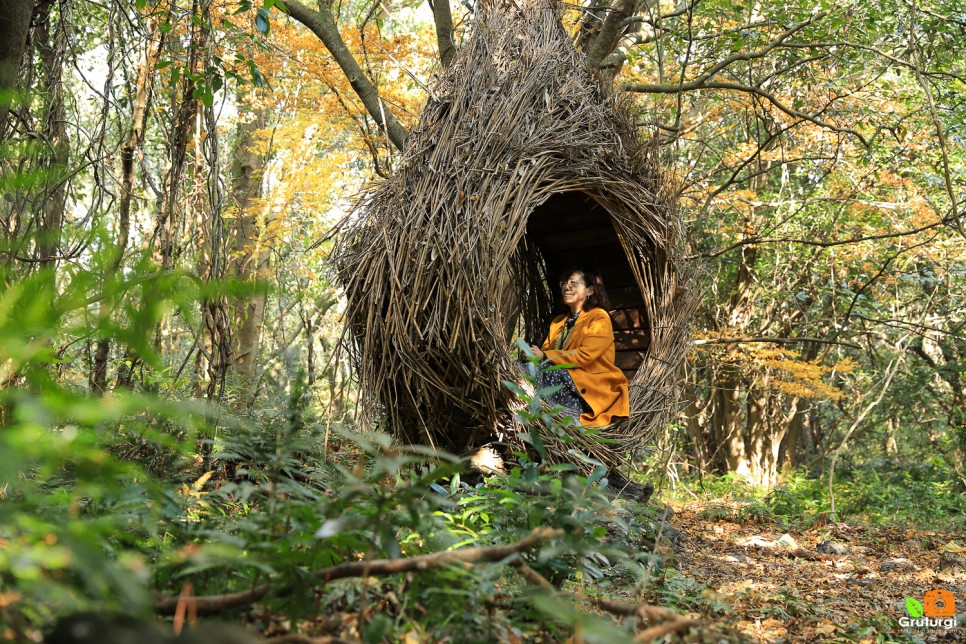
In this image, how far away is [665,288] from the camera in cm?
463

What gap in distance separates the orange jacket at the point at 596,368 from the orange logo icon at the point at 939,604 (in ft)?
5.46

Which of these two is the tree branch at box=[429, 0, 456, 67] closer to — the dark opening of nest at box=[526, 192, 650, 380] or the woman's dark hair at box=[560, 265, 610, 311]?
the dark opening of nest at box=[526, 192, 650, 380]

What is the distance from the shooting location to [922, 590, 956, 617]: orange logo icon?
123 inches

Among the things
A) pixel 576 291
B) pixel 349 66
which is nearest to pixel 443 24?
pixel 349 66

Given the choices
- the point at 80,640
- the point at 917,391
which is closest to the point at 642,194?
the point at 80,640

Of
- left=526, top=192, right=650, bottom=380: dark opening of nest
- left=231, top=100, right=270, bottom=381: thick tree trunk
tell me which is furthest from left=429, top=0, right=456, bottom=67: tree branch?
left=231, top=100, right=270, bottom=381: thick tree trunk

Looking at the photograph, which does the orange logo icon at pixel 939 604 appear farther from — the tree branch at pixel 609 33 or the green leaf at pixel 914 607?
the tree branch at pixel 609 33

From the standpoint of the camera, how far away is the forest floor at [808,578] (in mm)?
2861

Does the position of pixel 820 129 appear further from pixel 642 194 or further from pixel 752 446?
pixel 642 194

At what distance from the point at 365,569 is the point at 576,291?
358 centimetres

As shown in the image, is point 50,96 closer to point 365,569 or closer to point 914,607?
point 365,569

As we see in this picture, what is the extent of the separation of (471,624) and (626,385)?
3.05 meters

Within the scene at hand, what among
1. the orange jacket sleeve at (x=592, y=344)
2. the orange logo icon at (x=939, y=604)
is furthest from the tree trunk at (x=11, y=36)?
the orange logo icon at (x=939, y=604)

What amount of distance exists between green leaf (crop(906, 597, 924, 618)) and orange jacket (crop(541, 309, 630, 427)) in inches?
65.1
